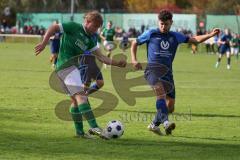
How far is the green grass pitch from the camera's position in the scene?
33.5ft

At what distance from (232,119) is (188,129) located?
1.98m

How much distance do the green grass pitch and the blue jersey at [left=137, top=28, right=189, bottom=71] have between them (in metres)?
1.28

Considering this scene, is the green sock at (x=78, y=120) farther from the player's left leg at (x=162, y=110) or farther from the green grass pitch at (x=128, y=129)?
the player's left leg at (x=162, y=110)

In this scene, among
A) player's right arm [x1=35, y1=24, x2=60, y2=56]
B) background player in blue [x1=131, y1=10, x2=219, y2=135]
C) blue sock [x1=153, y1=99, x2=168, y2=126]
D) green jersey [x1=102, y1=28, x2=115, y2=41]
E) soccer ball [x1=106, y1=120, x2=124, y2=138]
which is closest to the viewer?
player's right arm [x1=35, y1=24, x2=60, y2=56]

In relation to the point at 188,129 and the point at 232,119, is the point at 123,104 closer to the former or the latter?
the point at 232,119

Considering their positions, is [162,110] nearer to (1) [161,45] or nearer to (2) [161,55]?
(2) [161,55]

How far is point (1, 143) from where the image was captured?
10867 millimetres

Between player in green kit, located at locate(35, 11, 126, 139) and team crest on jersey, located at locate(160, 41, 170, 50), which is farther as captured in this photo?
team crest on jersey, located at locate(160, 41, 170, 50)

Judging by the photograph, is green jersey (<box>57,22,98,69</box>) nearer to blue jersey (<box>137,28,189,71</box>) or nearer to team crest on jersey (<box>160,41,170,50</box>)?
blue jersey (<box>137,28,189,71</box>)

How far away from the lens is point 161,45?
12.8 m

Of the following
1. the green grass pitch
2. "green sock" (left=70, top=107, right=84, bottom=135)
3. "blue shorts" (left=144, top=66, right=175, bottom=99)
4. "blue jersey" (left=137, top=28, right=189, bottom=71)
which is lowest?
the green grass pitch

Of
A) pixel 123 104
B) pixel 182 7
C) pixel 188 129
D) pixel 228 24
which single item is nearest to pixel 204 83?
pixel 123 104

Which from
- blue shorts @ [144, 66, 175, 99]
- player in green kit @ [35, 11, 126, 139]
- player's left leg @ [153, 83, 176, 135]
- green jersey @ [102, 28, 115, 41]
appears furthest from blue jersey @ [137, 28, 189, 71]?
green jersey @ [102, 28, 115, 41]

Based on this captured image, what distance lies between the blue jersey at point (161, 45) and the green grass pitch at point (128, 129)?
4.19ft
